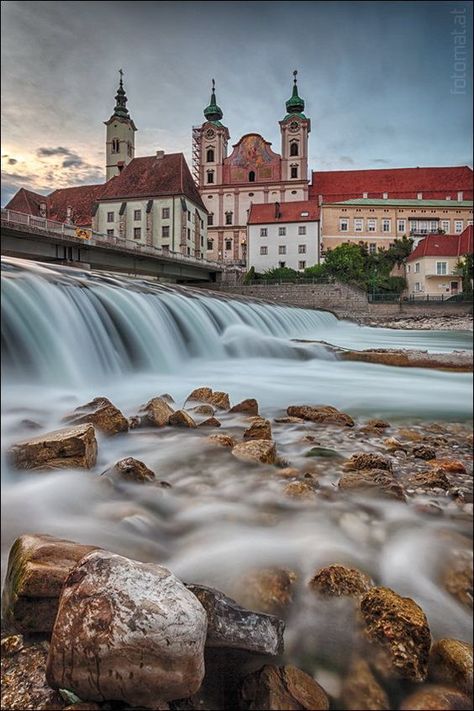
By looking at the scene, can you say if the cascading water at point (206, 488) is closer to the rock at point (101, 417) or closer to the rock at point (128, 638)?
the rock at point (101, 417)

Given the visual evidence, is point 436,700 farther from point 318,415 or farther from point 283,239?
point 283,239

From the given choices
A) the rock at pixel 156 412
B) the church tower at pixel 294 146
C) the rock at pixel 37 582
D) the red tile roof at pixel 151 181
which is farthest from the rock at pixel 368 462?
the church tower at pixel 294 146

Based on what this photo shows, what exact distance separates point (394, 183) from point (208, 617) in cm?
4336

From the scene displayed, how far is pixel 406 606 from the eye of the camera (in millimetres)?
943

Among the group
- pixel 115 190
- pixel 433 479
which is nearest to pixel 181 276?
pixel 115 190

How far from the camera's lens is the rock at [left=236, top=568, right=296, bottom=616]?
1.00m

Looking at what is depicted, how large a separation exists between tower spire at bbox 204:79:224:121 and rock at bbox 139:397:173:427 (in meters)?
1.39

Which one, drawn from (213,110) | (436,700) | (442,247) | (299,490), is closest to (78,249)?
(213,110)

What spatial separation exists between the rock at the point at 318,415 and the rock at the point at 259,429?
202 millimetres

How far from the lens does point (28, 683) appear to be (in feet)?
2.50

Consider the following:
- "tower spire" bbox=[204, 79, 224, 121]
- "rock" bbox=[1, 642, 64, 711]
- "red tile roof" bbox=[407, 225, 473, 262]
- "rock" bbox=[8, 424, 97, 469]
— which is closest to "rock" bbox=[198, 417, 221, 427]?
"rock" bbox=[8, 424, 97, 469]

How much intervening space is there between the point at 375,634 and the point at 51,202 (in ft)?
49.8

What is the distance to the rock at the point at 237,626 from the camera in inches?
29.8

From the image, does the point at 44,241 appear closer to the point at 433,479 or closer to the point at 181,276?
the point at 181,276
